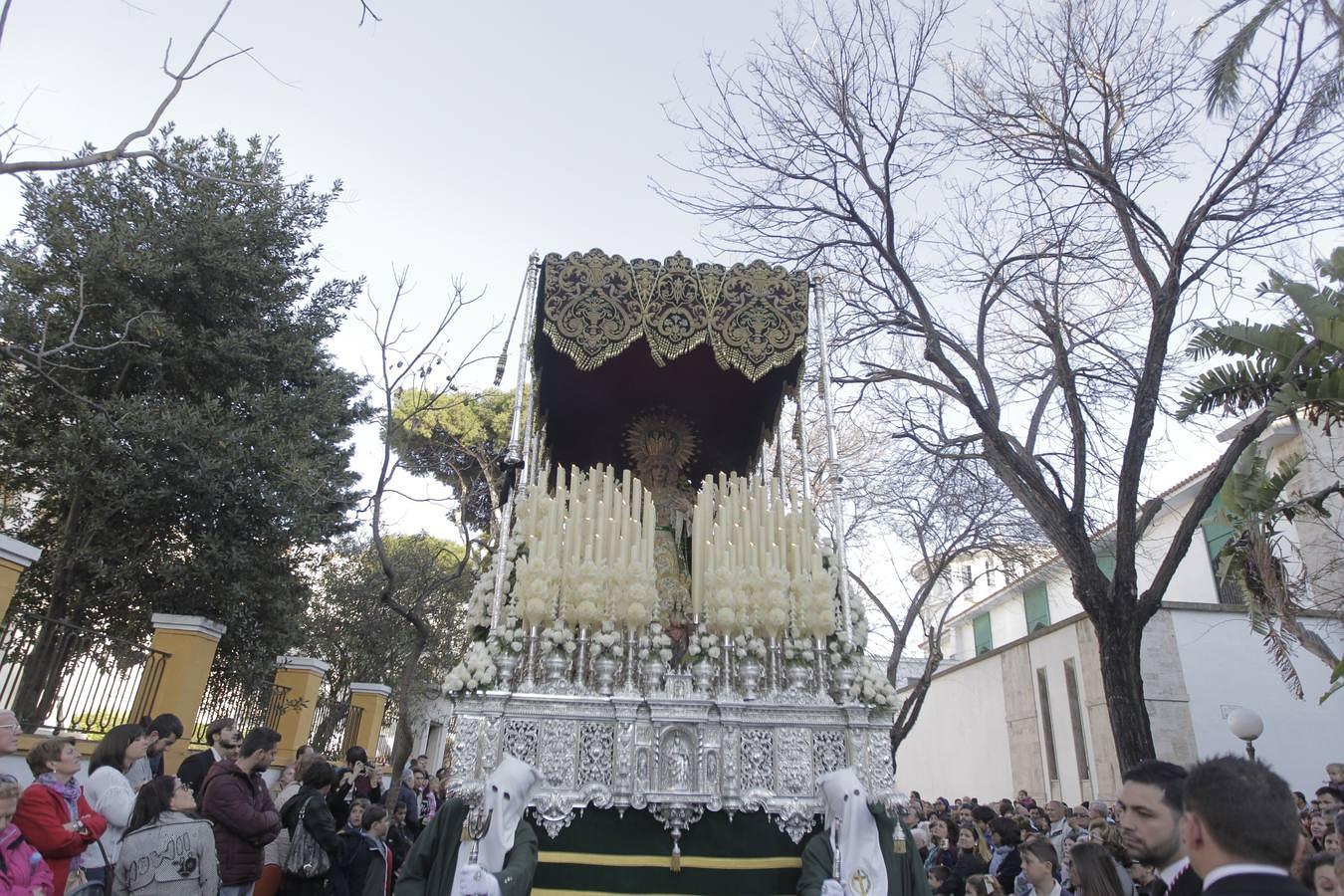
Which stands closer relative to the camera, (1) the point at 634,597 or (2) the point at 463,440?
(1) the point at 634,597

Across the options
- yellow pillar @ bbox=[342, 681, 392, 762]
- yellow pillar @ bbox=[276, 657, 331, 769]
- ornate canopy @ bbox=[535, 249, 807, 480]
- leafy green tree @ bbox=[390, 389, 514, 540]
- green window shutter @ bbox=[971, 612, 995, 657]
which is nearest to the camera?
ornate canopy @ bbox=[535, 249, 807, 480]

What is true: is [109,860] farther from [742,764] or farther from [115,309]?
[115,309]

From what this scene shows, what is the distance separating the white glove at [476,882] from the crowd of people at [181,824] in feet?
4.48

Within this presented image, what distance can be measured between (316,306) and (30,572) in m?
5.12

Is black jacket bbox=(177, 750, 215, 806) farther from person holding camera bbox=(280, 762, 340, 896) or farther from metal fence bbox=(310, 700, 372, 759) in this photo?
metal fence bbox=(310, 700, 372, 759)

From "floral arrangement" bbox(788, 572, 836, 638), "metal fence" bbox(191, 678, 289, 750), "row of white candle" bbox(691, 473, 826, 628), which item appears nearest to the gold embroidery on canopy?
"row of white candle" bbox(691, 473, 826, 628)

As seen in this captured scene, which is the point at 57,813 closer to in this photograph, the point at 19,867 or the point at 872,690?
the point at 19,867

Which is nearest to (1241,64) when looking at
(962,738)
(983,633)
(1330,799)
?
(1330,799)

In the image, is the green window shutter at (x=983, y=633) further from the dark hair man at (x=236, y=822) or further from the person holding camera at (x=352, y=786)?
the dark hair man at (x=236, y=822)

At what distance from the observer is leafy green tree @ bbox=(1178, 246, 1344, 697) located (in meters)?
7.48

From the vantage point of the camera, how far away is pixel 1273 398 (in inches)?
305

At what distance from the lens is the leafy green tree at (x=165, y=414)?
31.4 feet

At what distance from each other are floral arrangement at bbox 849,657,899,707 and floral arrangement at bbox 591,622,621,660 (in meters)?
1.42

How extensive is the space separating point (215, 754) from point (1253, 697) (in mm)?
15529
